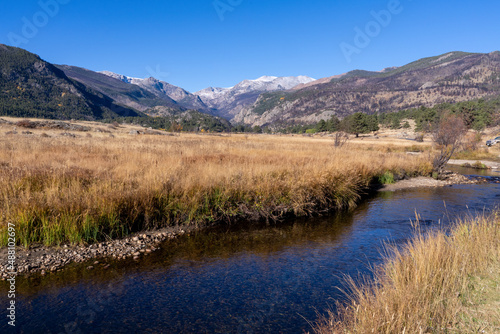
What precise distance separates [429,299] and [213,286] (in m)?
4.30

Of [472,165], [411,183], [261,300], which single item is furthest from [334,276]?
[472,165]

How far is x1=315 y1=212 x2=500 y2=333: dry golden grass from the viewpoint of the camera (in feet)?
12.4

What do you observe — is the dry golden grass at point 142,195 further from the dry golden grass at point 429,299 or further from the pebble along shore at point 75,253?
the dry golden grass at point 429,299

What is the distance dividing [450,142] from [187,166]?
29.0 meters

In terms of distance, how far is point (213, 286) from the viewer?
21.8 feet

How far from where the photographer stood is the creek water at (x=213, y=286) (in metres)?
5.35

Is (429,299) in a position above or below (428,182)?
above

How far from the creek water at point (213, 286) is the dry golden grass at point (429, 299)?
958mm

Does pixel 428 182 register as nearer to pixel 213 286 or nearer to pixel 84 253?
pixel 213 286

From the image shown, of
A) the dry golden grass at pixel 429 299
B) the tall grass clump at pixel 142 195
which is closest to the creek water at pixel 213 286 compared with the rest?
the dry golden grass at pixel 429 299

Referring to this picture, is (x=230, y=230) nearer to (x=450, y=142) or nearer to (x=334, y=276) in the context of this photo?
(x=334, y=276)

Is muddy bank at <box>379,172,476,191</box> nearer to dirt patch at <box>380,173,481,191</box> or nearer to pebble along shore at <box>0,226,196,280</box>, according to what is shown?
dirt patch at <box>380,173,481,191</box>

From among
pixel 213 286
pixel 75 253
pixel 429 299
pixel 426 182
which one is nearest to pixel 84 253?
pixel 75 253

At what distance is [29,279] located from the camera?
657 cm
